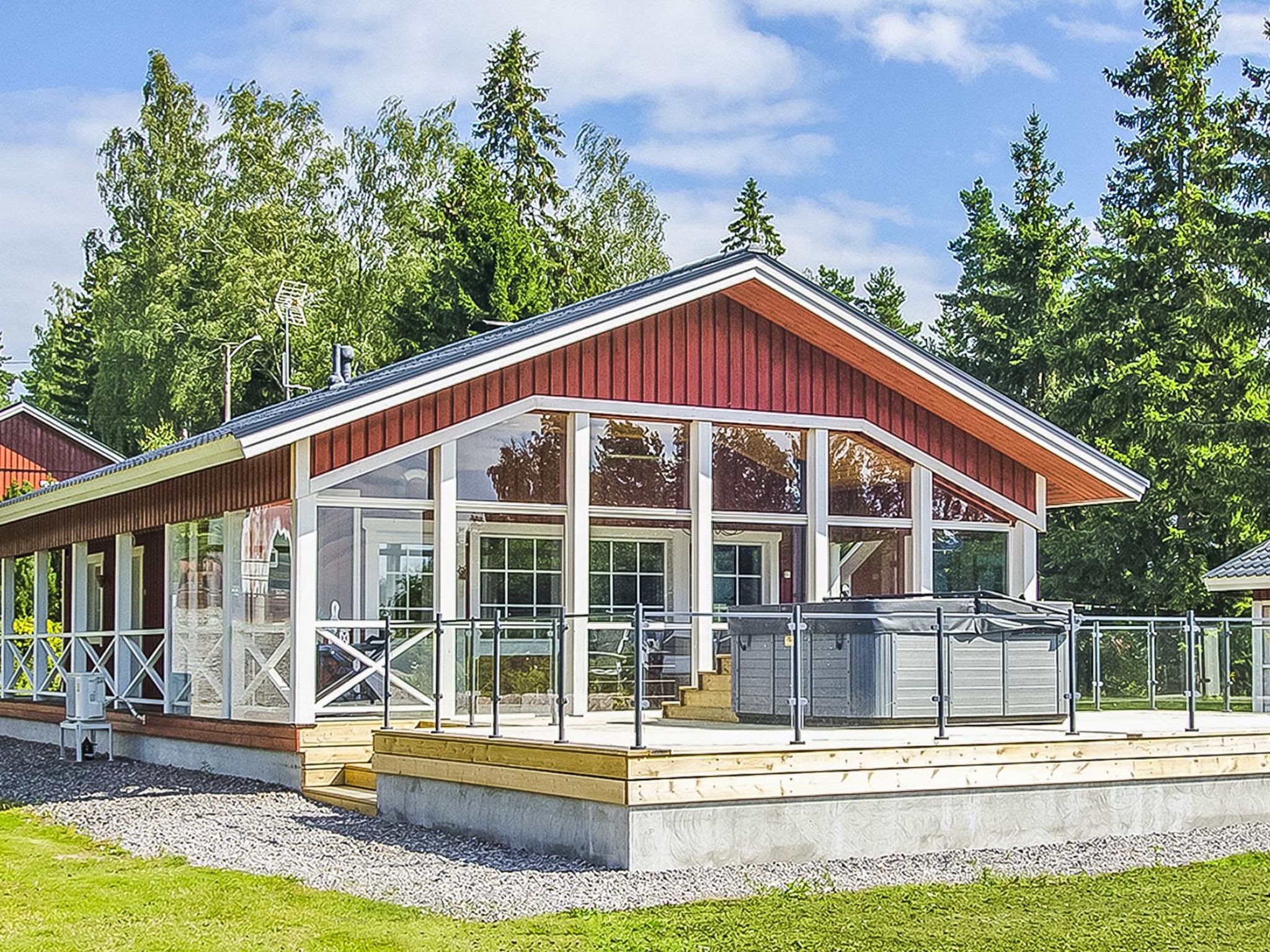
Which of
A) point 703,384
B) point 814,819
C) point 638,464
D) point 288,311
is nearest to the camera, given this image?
point 814,819

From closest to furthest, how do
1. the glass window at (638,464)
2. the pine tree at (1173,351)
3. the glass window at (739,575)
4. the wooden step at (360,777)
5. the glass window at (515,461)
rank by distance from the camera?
the wooden step at (360,777) → the glass window at (515,461) → the glass window at (638,464) → the glass window at (739,575) → the pine tree at (1173,351)

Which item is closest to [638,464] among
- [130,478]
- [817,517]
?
[817,517]

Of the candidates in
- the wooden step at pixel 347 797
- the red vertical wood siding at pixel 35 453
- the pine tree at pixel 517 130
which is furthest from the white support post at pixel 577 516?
the pine tree at pixel 517 130

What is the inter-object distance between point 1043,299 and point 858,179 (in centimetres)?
1205

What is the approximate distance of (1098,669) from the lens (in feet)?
48.6

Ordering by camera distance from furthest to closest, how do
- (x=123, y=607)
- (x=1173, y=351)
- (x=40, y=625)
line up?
(x=1173, y=351)
(x=40, y=625)
(x=123, y=607)

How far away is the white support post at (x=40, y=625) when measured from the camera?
21062mm

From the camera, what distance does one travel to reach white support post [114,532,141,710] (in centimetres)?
1794

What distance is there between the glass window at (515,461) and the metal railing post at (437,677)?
2.11m

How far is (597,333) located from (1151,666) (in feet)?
19.1

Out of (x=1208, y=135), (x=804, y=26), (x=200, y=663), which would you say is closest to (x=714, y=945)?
(x=200, y=663)

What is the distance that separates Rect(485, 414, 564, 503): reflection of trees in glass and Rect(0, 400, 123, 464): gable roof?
2036 cm

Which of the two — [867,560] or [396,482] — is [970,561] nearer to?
[867,560]

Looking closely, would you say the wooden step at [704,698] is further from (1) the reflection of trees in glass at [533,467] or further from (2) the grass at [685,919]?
(2) the grass at [685,919]
